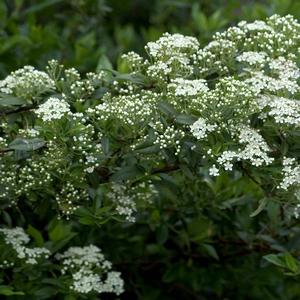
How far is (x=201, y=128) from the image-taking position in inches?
96.7

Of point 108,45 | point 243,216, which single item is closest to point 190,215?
point 243,216

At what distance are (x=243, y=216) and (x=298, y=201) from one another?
0.69 meters

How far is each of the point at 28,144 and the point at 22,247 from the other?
0.48 meters

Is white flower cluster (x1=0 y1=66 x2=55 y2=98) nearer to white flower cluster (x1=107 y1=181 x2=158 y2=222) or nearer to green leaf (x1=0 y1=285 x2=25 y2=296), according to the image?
white flower cluster (x1=107 y1=181 x2=158 y2=222)

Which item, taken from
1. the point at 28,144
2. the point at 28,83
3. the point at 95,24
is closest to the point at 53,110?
the point at 28,144

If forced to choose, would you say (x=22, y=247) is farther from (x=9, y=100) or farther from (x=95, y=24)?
(x=95, y=24)

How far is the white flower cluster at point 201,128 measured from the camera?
2.45 meters

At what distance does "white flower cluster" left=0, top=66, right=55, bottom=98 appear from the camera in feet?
8.93

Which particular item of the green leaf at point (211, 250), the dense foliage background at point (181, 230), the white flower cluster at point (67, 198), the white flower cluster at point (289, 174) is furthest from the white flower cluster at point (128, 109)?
the green leaf at point (211, 250)

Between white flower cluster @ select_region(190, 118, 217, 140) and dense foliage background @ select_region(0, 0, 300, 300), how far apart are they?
0.76 ft

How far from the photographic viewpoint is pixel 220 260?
3.44 m

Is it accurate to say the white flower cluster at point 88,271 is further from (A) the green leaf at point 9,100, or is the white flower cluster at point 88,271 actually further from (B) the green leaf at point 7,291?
(A) the green leaf at point 9,100

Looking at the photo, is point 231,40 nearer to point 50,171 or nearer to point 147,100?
point 147,100

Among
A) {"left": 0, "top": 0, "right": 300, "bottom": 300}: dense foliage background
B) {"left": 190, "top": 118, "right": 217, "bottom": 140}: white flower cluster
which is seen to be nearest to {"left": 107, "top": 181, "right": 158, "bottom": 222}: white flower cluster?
{"left": 0, "top": 0, "right": 300, "bottom": 300}: dense foliage background
